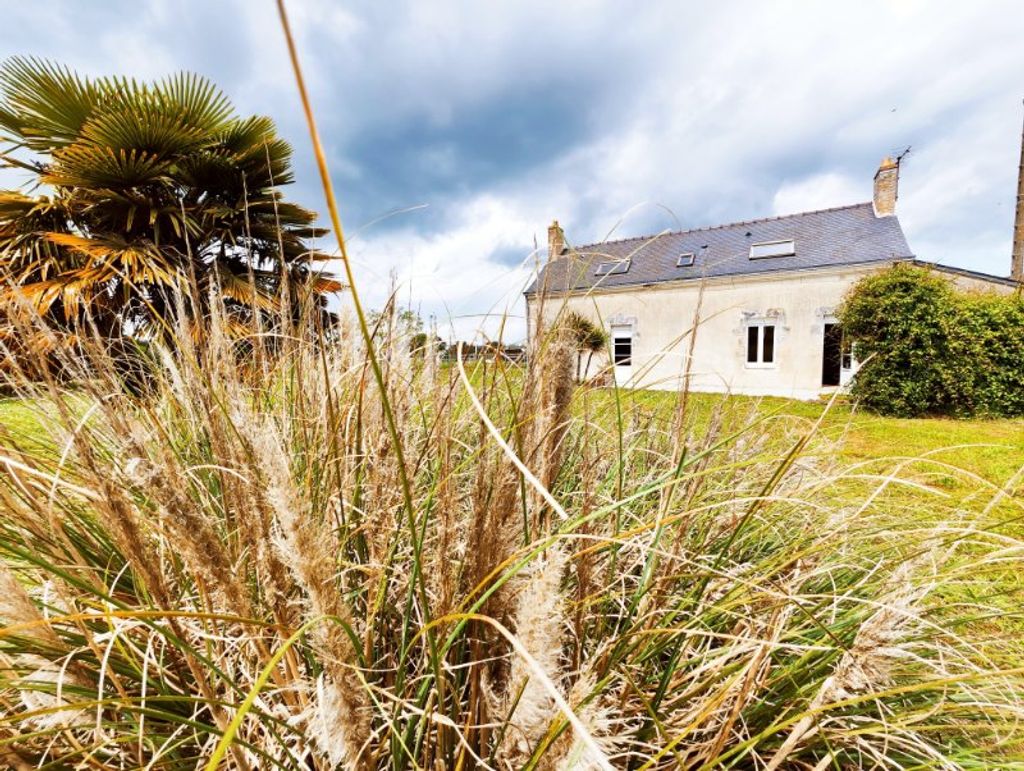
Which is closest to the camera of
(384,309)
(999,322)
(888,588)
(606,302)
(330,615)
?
(330,615)

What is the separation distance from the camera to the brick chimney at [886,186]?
14938 mm

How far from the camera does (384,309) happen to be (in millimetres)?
1318

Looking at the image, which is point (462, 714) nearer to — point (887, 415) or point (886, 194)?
point (887, 415)

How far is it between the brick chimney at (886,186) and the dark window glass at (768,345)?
534 cm

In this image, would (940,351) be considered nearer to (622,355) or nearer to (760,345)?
(760,345)

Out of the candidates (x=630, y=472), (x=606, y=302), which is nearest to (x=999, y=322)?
(x=606, y=302)

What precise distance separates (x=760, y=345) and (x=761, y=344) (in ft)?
0.15

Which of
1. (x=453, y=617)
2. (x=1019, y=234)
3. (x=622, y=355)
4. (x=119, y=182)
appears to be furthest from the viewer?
(x=1019, y=234)

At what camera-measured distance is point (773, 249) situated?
1636 cm

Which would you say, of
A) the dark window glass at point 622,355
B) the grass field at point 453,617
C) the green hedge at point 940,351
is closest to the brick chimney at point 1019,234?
the green hedge at point 940,351

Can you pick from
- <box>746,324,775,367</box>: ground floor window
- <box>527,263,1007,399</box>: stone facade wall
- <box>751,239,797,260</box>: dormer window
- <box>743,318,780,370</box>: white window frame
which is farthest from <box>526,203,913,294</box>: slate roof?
<box>746,324,775,367</box>: ground floor window

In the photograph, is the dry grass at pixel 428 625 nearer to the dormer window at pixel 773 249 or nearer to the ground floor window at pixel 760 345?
the ground floor window at pixel 760 345

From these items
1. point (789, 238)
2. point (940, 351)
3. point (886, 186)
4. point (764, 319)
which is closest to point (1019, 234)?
point (886, 186)

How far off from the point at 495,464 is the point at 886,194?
20213mm
